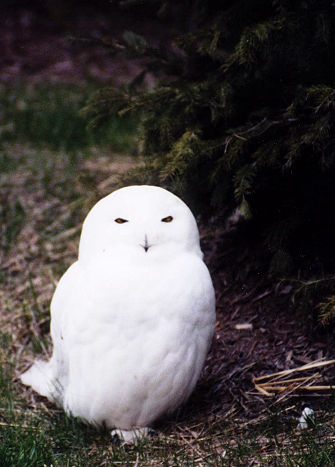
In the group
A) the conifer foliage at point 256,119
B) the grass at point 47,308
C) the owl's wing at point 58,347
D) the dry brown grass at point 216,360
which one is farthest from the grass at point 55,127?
the owl's wing at point 58,347

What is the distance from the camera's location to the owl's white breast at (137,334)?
8.45 feet

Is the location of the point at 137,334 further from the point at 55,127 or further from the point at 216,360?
the point at 55,127

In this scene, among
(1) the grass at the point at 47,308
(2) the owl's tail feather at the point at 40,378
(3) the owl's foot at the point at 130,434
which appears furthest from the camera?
(2) the owl's tail feather at the point at 40,378

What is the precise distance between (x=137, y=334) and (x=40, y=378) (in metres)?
0.90

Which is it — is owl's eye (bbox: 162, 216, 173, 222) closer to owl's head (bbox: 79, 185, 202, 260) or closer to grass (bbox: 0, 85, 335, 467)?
owl's head (bbox: 79, 185, 202, 260)

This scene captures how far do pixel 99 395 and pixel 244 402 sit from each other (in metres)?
0.65

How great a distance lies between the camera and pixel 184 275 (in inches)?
102

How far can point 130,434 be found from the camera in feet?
9.13

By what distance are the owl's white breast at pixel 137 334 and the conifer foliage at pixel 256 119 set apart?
441 millimetres

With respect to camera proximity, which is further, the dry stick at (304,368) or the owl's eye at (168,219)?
the dry stick at (304,368)

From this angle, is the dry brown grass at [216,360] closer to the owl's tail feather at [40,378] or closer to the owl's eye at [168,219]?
the owl's tail feather at [40,378]

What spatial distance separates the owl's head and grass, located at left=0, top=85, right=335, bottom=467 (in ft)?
2.43

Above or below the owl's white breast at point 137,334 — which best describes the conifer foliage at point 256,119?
above

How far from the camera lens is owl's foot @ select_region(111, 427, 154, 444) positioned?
276 cm
